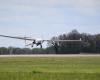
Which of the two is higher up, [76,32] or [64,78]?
[76,32]

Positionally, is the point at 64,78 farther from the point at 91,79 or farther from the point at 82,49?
the point at 82,49

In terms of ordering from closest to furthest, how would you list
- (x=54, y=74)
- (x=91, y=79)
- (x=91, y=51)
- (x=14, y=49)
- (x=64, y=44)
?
(x=91, y=79) < (x=54, y=74) < (x=91, y=51) < (x=64, y=44) < (x=14, y=49)

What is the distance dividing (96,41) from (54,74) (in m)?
86.2

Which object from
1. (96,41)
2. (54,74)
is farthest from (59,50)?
(54,74)

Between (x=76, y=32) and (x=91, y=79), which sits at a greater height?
(x=76, y=32)

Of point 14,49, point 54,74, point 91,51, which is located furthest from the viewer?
point 14,49

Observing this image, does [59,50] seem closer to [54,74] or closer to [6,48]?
[6,48]

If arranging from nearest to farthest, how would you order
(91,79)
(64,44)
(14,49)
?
(91,79), (64,44), (14,49)

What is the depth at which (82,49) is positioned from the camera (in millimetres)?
105938

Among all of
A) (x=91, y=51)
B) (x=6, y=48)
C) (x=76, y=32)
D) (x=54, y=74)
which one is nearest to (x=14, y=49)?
(x=6, y=48)

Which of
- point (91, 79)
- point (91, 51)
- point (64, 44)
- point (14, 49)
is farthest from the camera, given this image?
point (14, 49)

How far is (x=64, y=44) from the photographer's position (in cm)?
11006

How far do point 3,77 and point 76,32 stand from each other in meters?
103

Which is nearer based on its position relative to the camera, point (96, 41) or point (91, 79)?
point (91, 79)
